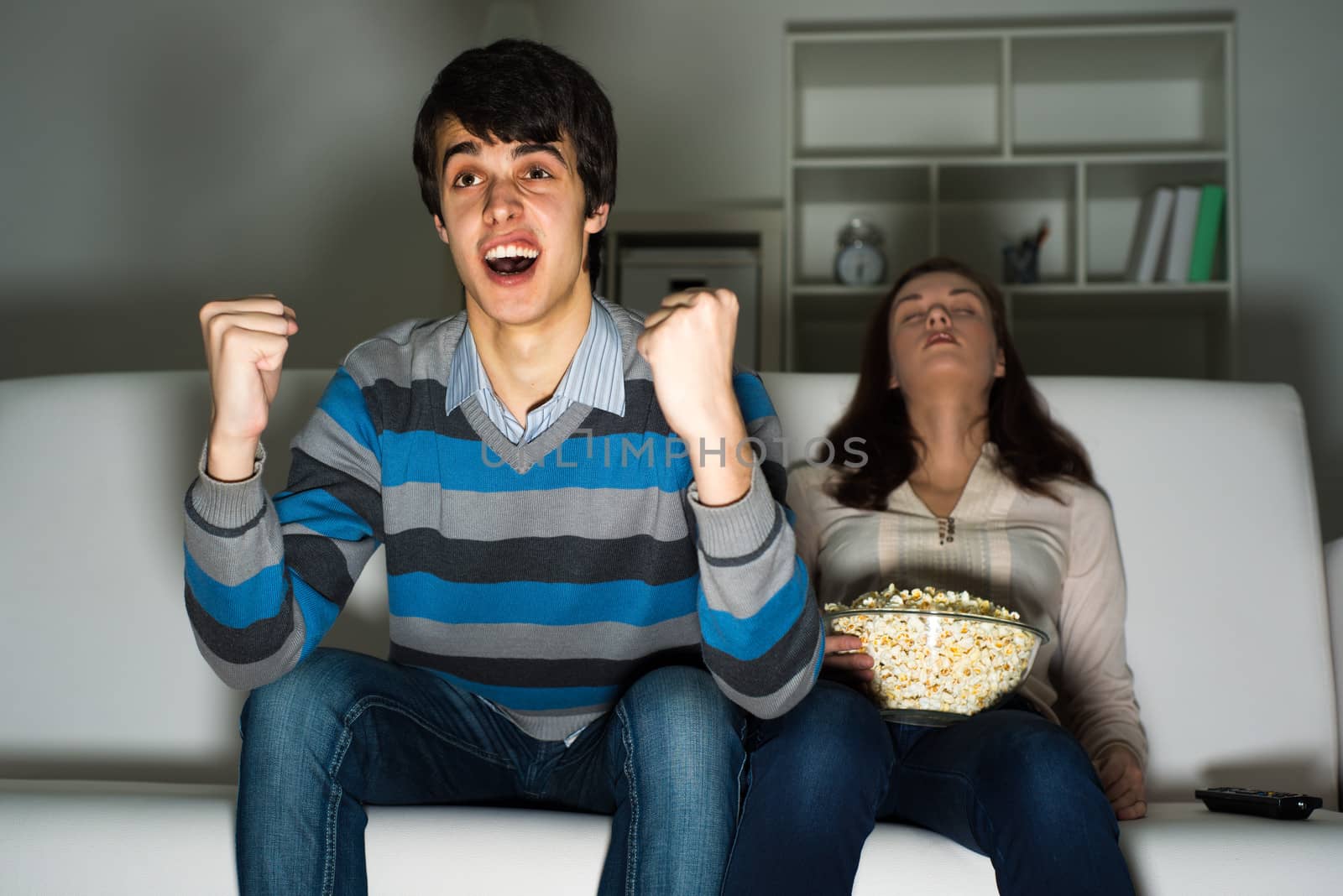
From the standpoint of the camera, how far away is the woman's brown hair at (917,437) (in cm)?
167

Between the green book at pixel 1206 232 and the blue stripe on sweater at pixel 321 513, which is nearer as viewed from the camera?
the blue stripe on sweater at pixel 321 513

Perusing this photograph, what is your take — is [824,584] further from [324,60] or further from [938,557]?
[324,60]

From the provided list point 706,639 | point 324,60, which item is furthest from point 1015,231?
point 706,639

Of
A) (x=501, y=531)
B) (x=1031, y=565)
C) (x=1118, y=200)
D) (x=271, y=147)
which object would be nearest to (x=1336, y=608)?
A: (x=1031, y=565)

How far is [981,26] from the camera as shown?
325 centimetres

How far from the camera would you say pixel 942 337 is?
176 centimetres

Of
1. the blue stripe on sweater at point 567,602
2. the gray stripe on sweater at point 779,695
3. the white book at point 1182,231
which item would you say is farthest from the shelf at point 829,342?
the gray stripe on sweater at point 779,695

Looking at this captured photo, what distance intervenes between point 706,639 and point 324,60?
2966 millimetres

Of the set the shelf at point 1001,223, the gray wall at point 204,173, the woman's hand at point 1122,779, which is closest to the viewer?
the woman's hand at point 1122,779

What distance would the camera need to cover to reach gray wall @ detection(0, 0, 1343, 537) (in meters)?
3.43

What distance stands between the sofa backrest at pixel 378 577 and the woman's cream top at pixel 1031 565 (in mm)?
80

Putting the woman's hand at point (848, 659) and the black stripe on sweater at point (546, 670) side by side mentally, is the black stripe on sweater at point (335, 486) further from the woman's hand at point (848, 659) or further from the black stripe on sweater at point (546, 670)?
the woman's hand at point (848, 659)

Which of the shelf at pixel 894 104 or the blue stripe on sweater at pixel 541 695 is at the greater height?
the shelf at pixel 894 104

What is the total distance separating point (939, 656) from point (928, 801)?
15 cm
